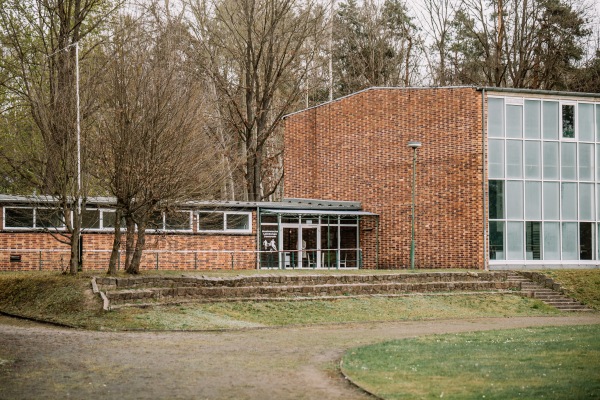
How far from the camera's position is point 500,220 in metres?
34.2

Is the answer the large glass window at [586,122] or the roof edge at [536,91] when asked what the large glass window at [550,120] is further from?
the large glass window at [586,122]

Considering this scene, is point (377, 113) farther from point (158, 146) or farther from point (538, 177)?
point (158, 146)

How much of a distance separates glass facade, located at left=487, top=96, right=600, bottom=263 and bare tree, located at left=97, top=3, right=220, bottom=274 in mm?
15006

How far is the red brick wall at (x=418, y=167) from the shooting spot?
34.0 m

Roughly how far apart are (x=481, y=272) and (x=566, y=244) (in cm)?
608

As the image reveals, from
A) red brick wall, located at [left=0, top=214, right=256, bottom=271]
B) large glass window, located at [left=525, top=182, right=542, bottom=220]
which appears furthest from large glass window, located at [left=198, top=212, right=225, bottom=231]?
large glass window, located at [left=525, top=182, right=542, bottom=220]

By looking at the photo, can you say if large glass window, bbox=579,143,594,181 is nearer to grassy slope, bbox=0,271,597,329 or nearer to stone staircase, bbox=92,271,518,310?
stone staircase, bbox=92,271,518,310

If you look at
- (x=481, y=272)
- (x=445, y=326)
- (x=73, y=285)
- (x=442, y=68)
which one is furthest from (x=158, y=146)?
(x=442, y=68)

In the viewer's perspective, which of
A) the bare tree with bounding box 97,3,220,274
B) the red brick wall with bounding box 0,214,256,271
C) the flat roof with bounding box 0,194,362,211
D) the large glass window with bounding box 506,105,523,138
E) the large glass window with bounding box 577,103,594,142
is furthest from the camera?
the large glass window with bounding box 577,103,594,142

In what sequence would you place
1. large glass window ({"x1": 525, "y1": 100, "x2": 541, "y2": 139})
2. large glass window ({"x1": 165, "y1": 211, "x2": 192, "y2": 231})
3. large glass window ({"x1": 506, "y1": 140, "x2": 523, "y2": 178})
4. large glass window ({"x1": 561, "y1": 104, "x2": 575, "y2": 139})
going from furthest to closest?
large glass window ({"x1": 561, "y1": 104, "x2": 575, "y2": 139}) → large glass window ({"x1": 525, "y1": 100, "x2": 541, "y2": 139}) → large glass window ({"x1": 506, "y1": 140, "x2": 523, "y2": 178}) → large glass window ({"x1": 165, "y1": 211, "x2": 192, "y2": 231})

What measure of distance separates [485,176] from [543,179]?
2.87 metres

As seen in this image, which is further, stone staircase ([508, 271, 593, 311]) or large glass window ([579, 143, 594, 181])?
large glass window ([579, 143, 594, 181])

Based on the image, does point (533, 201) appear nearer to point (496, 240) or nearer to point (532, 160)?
point (532, 160)

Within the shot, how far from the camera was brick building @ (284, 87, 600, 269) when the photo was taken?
34031 mm
